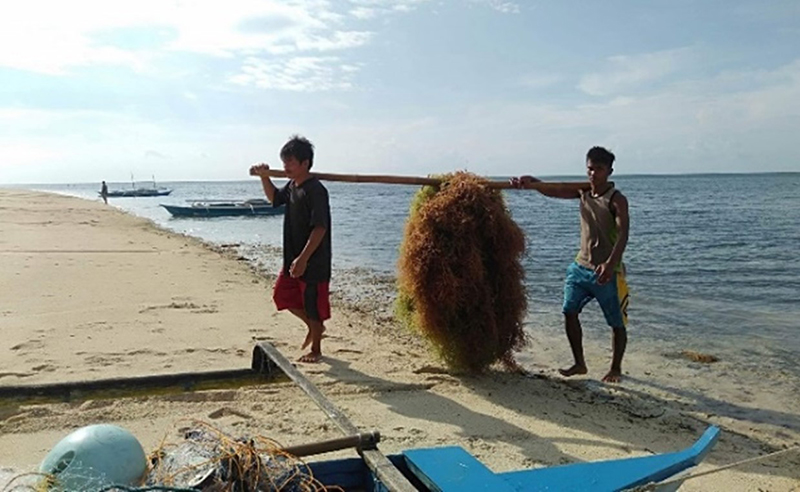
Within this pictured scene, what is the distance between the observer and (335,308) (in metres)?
10.2

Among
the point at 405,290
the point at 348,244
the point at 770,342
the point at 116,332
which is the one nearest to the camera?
the point at 405,290

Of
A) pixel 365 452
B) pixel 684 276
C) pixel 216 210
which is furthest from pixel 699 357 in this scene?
pixel 216 210

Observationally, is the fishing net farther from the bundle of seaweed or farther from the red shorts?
the red shorts

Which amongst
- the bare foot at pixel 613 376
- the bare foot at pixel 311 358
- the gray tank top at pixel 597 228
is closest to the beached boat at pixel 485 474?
the gray tank top at pixel 597 228

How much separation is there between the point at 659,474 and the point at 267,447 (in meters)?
1.93

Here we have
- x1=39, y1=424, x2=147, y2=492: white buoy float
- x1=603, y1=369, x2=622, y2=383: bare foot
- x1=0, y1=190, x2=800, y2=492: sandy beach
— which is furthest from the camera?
x1=603, y1=369, x2=622, y2=383: bare foot

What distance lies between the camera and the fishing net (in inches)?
103

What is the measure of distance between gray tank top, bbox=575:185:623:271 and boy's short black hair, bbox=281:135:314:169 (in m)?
2.59

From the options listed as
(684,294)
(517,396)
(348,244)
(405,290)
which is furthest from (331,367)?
(348,244)

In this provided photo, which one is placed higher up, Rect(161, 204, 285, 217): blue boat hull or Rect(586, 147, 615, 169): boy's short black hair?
Rect(586, 147, 615, 169): boy's short black hair

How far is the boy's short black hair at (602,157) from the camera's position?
5.73 meters

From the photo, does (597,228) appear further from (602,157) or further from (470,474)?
(470,474)

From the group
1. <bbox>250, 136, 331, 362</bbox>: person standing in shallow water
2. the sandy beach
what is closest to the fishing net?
the sandy beach

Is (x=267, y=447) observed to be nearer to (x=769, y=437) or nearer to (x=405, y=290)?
(x=405, y=290)
